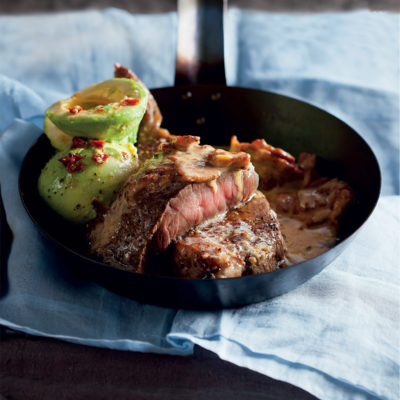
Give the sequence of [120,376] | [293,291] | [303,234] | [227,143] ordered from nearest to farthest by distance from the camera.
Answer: [120,376], [293,291], [303,234], [227,143]

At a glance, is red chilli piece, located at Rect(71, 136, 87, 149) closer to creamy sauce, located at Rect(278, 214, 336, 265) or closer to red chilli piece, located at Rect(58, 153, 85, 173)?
red chilli piece, located at Rect(58, 153, 85, 173)

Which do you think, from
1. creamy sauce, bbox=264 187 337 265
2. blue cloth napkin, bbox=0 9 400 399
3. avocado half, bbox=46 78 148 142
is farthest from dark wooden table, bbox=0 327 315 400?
avocado half, bbox=46 78 148 142

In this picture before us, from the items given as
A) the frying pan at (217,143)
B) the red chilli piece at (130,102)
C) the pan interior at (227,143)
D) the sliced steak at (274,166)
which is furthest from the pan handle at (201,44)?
the red chilli piece at (130,102)

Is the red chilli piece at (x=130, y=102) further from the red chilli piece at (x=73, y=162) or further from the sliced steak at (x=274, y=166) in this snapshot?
the sliced steak at (x=274, y=166)

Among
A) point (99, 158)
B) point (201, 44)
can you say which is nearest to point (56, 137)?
point (99, 158)

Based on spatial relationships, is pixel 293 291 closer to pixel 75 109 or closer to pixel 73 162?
pixel 73 162
